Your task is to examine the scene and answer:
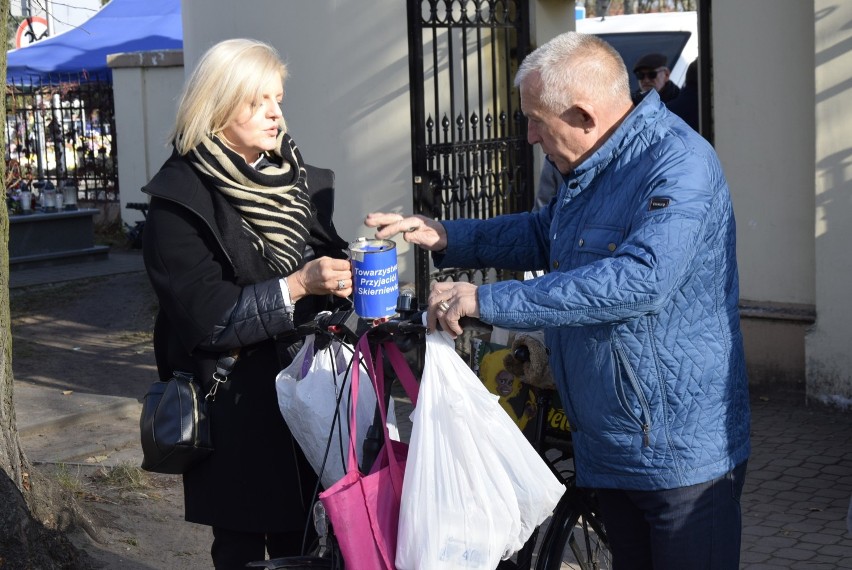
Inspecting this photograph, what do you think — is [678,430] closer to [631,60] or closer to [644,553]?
[644,553]

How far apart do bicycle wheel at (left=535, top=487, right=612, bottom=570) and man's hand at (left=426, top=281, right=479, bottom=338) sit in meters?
1.13

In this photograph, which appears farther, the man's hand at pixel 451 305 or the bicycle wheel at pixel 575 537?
the bicycle wheel at pixel 575 537

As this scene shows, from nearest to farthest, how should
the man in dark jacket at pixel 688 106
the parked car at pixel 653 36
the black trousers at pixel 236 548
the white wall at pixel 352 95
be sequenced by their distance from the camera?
the black trousers at pixel 236 548, the white wall at pixel 352 95, the man in dark jacket at pixel 688 106, the parked car at pixel 653 36

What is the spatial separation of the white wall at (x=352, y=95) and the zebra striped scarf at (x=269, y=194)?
4557 millimetres

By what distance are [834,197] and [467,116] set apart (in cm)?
238

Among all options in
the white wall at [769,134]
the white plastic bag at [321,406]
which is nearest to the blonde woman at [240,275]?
the white plastic bag at [321,406]

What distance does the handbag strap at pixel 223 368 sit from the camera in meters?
2.99

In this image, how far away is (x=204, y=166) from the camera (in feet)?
9.54

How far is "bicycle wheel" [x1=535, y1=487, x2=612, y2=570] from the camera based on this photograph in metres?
3.43

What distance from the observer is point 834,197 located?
6.26 m

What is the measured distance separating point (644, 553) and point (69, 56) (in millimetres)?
16564

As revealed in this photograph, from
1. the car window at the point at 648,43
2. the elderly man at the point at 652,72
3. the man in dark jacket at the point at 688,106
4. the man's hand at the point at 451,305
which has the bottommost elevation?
the man's hand at the point at 451,305

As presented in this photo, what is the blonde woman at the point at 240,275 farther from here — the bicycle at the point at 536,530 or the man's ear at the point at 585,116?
the man's ear at the point at 585,116

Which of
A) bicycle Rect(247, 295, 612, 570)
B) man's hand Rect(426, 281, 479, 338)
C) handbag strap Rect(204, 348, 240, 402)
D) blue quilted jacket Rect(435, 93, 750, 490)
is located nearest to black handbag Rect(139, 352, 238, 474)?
handbag strap Rect(204, 348, 240, 402)
